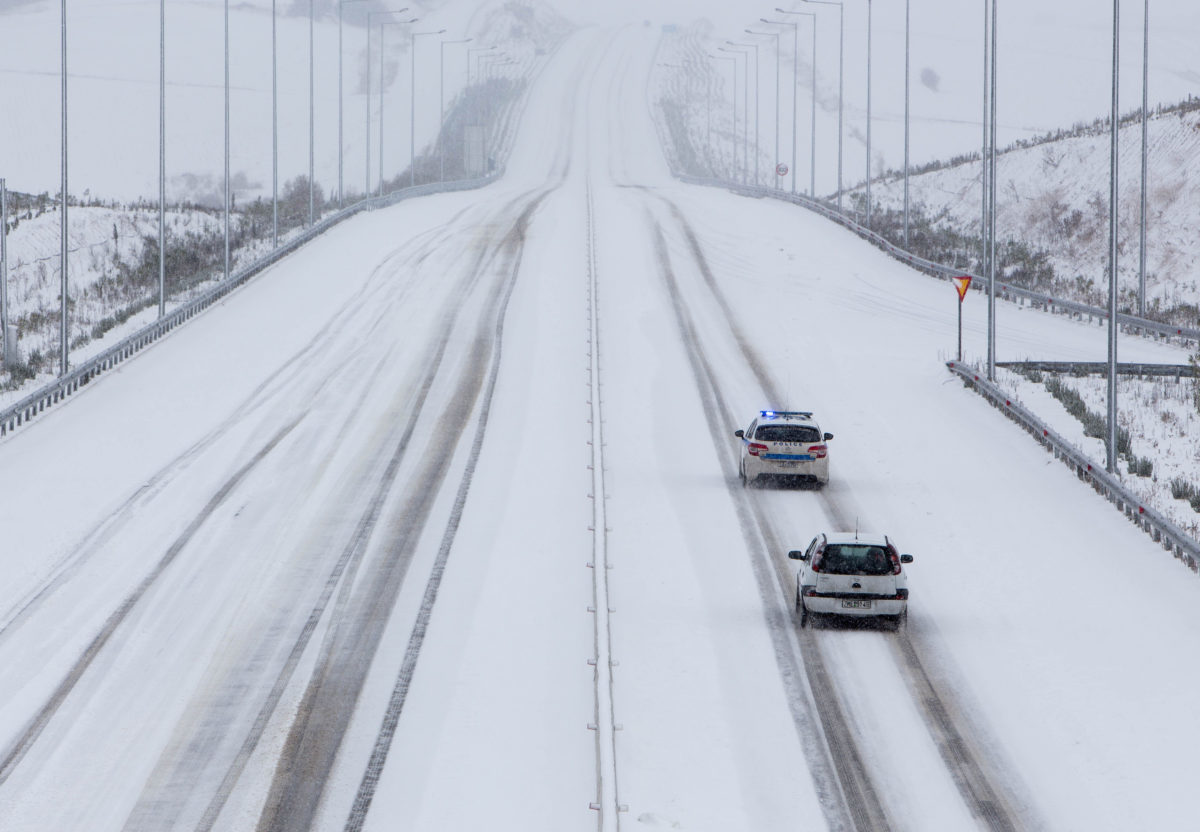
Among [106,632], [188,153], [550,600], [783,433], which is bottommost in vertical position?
[106,632]

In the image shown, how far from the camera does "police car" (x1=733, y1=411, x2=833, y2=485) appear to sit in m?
28.7

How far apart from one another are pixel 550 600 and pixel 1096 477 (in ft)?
38.1

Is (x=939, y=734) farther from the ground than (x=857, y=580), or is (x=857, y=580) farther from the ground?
(x=857, y=580)

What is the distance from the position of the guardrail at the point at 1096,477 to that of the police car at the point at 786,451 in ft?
15.8

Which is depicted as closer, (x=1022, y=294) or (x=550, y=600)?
(x=550, y=600)

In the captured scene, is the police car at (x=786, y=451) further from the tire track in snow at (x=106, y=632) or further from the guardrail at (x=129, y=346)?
the guardrail at (x=129, y=346)

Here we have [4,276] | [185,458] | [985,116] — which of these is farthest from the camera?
[985,116]

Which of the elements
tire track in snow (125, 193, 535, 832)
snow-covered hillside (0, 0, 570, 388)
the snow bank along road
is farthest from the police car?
snow-covered hillside (0, 0, 570, 388)

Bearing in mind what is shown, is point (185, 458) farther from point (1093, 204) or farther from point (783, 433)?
point (1093, 204)

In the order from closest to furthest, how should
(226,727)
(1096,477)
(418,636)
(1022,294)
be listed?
1. (226,727)
2. (418,636)
3. (1096,477)
4. (1022,294)

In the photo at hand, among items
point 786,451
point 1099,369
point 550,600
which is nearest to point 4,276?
point 786,451

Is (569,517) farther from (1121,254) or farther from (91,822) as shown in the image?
(1121,254)

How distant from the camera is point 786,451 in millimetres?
28734

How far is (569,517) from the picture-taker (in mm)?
26562
